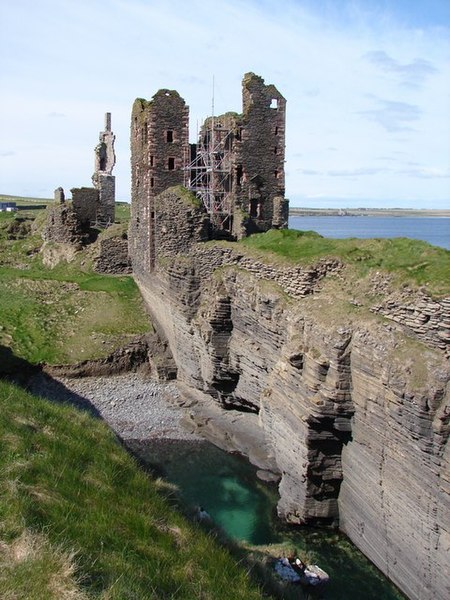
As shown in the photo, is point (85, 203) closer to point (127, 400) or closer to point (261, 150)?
point (261, 150)

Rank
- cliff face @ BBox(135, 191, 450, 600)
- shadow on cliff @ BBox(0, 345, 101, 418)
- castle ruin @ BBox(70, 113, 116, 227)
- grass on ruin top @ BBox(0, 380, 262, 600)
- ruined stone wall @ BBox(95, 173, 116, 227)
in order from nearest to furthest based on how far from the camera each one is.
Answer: grass on ruin top @ BBox(0, 380, 262, 600) < cliff face @ BBox(135, 191, 450, 600) < shadow on cliff @ BBox(0, 345, 101, 418) < castle ruin @ BBox(70, 113, 116, 227) < ruined stone wall @ BBox(95, 173, 116, 227)

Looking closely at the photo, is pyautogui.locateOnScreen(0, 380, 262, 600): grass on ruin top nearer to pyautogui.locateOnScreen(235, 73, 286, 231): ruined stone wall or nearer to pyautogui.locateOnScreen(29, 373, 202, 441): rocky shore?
pyautogui.locateOnScreen(29, 373, 202, 441): rocky shore

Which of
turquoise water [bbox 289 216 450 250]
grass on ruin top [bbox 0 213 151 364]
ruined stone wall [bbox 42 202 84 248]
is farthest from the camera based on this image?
turquoise water [bbox 289 216 450 250]

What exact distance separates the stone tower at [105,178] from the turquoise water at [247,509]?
24.3 m

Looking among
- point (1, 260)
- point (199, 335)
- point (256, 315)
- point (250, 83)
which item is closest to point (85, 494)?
point (256, 315)

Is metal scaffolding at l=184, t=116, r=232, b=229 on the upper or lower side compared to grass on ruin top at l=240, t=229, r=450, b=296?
upper

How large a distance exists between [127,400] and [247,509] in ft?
33.6

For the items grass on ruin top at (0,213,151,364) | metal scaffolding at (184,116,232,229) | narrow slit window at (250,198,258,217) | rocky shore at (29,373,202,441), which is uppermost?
metal scaffolding at (184,116,232,229)

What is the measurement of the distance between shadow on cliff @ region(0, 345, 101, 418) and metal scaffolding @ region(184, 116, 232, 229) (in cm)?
1146

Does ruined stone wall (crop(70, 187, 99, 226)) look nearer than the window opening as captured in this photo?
No

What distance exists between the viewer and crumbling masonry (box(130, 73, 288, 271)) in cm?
3300

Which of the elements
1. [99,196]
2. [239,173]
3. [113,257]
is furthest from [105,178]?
[239,173]

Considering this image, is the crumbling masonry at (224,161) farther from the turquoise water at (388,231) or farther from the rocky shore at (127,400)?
the turquoise water at (388,231)

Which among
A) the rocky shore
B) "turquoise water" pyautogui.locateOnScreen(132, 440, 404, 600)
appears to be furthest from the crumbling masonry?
"turquoise water" pyautogui.locateOnScreen(132, 440, 404, 600)
